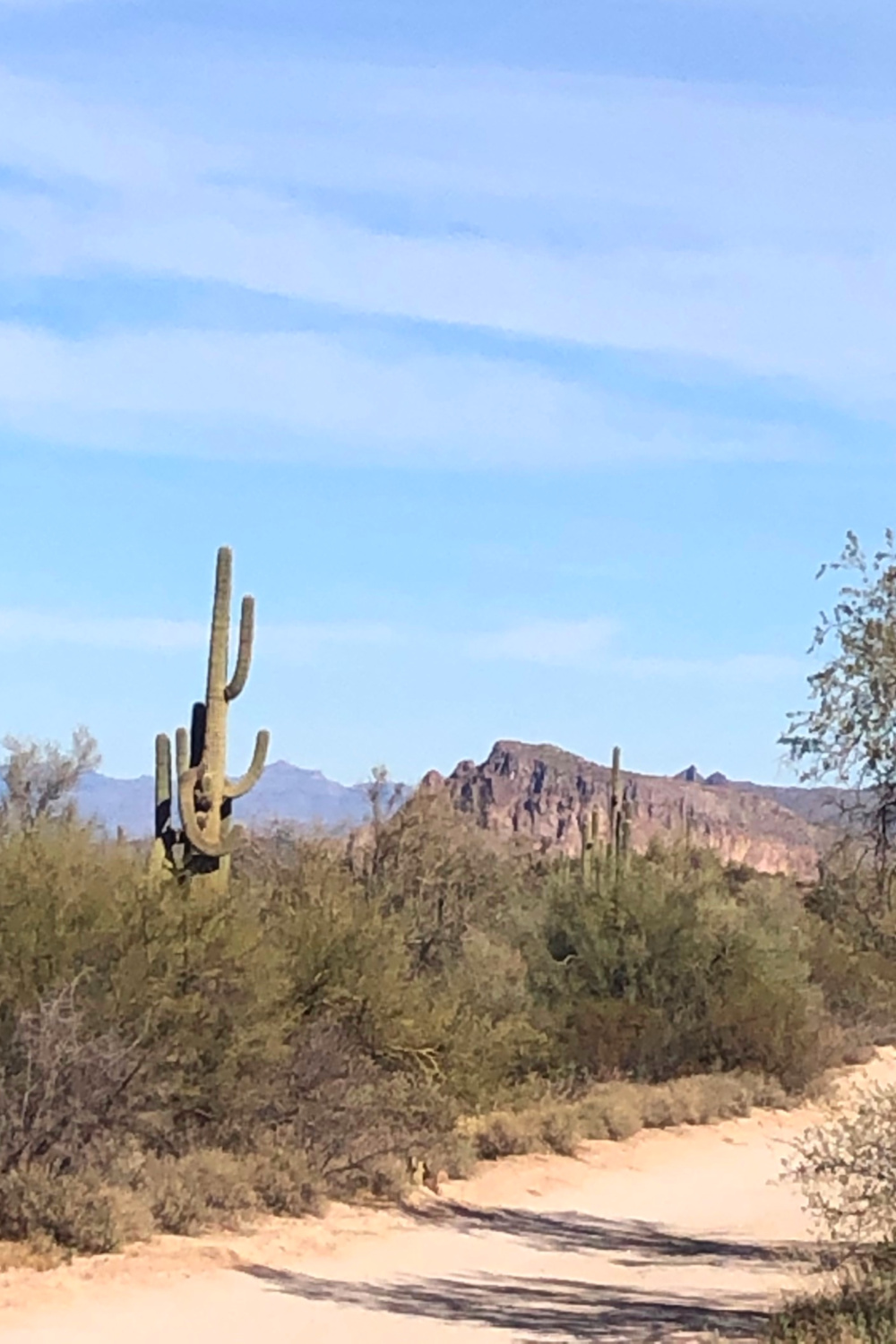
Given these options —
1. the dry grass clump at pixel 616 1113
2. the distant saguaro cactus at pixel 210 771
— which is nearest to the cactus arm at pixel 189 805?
the distant saguaro cactus at pixel 210 771

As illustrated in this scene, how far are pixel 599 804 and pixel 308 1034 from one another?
11176 centimetres

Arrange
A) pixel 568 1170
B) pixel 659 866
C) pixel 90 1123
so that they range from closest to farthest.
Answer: pixel 90 1123
pixel 568 1170
pixel 659 866

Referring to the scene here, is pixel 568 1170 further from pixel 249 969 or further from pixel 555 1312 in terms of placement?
pixel 555 1312

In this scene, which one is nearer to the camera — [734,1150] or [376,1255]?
[376,1255]

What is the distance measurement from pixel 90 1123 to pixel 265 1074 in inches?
105

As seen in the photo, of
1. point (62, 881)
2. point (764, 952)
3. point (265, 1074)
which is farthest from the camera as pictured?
point (764, 952)

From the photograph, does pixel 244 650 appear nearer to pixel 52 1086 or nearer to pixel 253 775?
pixel 253 775

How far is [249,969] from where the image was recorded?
54.1 feet

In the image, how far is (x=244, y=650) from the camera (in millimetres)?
19047

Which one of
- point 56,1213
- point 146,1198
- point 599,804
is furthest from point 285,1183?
point 599,804

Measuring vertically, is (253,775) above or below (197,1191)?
above

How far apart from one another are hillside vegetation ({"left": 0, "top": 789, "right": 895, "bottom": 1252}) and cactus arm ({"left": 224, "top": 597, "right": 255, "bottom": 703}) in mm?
1953

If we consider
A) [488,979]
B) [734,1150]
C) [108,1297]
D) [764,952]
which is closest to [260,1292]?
[108,1297]

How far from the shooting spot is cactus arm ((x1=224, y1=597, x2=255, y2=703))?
741 inches
